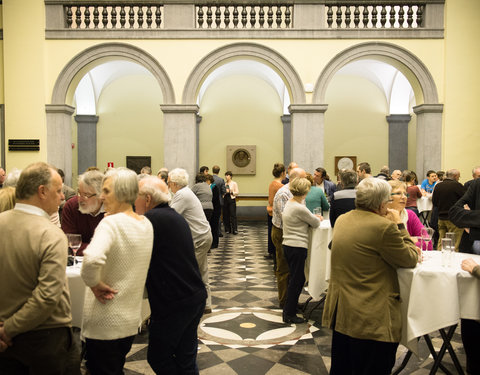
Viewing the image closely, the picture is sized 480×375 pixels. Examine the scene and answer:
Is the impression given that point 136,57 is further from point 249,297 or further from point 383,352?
point 383,352

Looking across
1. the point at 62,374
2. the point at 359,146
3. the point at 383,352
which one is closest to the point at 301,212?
the point at 383,352

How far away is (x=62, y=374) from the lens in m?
2.35

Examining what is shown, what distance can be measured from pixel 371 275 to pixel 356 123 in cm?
1303

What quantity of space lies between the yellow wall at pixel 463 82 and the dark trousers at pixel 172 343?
32.5 ft

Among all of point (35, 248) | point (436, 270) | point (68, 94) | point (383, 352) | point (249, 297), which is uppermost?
point (68, 94)

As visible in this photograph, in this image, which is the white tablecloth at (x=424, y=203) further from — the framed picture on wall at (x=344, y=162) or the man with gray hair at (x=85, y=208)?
the man with gray hair at (x=85, y=208)

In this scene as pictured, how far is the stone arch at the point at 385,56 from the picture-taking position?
1098cm

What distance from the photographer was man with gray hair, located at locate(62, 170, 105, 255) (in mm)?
3785

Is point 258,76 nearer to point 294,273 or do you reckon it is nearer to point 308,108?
point 308,108

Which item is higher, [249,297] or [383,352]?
[383,352]

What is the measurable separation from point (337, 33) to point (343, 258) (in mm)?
9107

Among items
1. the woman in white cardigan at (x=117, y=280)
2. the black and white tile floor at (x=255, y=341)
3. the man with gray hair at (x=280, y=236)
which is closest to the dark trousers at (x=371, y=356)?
the black and white tile floor at (x=255, y=341)

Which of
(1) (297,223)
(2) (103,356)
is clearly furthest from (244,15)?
(2) (103,356)

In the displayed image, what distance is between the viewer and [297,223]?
5.12m
